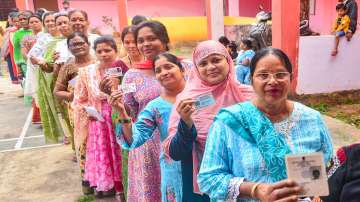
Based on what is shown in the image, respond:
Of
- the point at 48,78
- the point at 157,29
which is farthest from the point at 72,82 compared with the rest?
the point at 157,29

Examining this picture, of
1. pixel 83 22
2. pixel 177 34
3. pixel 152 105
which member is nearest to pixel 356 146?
pixel 152 105

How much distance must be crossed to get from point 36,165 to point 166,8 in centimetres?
1316

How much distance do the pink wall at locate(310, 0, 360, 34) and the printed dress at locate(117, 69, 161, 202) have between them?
736 centimetres

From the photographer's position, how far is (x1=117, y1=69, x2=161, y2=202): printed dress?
9.18 ft

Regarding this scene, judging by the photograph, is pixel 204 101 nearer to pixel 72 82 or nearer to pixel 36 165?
pixel 72 82

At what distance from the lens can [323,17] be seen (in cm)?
935

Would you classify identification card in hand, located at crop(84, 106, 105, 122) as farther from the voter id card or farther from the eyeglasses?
the eyeglasses

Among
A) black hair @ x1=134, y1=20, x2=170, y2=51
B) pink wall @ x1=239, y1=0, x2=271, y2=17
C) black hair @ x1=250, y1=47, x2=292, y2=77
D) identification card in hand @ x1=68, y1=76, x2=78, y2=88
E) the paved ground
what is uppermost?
pink wall @ x1=239, y1=0, x2=271, y2=17

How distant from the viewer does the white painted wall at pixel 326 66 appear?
7148 mm

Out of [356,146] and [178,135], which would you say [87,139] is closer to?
[178,135]

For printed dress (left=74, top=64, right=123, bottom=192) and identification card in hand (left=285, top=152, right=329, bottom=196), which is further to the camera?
printed dress (left=74, top=64, right=123, bottom=192)

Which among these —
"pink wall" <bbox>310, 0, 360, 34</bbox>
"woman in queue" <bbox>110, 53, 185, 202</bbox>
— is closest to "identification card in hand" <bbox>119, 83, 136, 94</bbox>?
"woman in queue" <bbox>110, 53, 185, 202</bbox>

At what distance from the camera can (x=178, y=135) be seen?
2051mm

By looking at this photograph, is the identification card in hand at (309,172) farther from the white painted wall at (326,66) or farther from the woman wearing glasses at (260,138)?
the white painted wall at (326,66)
